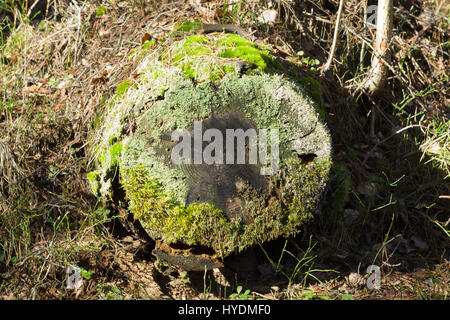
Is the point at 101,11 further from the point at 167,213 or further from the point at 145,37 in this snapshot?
the point at 167,213

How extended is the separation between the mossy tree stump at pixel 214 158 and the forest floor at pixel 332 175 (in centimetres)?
26

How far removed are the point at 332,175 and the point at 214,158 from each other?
104 cm

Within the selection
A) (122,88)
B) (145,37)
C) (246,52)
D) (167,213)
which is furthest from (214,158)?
(145,37)

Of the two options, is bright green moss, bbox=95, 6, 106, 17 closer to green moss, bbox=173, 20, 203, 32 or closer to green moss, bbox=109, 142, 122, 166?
green moss, bbox=173, 20, 203, 32

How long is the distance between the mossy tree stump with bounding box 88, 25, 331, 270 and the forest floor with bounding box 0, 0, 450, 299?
26 centimetres

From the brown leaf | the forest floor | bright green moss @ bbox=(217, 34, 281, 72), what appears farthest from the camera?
the brown leaf

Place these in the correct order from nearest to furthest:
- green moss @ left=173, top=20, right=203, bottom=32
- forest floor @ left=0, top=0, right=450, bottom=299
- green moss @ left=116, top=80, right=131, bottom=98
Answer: forest floor @ left=0, top=0, right=450, bottom=299
green moss @ left=116, top=80, right=131, bottom=98
green moss @ left=173, top=20, right=203, bottom=32

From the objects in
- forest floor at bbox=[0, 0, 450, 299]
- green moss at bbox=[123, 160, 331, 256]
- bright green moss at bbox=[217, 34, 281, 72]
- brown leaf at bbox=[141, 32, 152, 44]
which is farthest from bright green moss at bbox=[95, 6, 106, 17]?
green moss at bbox=[123, 160, 331, 256]

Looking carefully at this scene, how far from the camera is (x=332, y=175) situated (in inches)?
131

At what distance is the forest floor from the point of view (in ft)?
9.50

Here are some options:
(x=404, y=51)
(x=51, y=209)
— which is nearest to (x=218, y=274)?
(x=51, y=209)

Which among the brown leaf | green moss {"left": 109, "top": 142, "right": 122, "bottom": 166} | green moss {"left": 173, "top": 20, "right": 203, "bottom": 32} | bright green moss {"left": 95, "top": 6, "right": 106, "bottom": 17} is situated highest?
bright green moss {"left": 95, "top": 6, "right": 106, "bottom": 17}

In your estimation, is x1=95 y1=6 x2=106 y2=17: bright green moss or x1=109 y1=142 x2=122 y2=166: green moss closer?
x1=109 y1=142 x2=122 y2=166: green moss

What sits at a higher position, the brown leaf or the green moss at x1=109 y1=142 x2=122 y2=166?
the brown leaf
